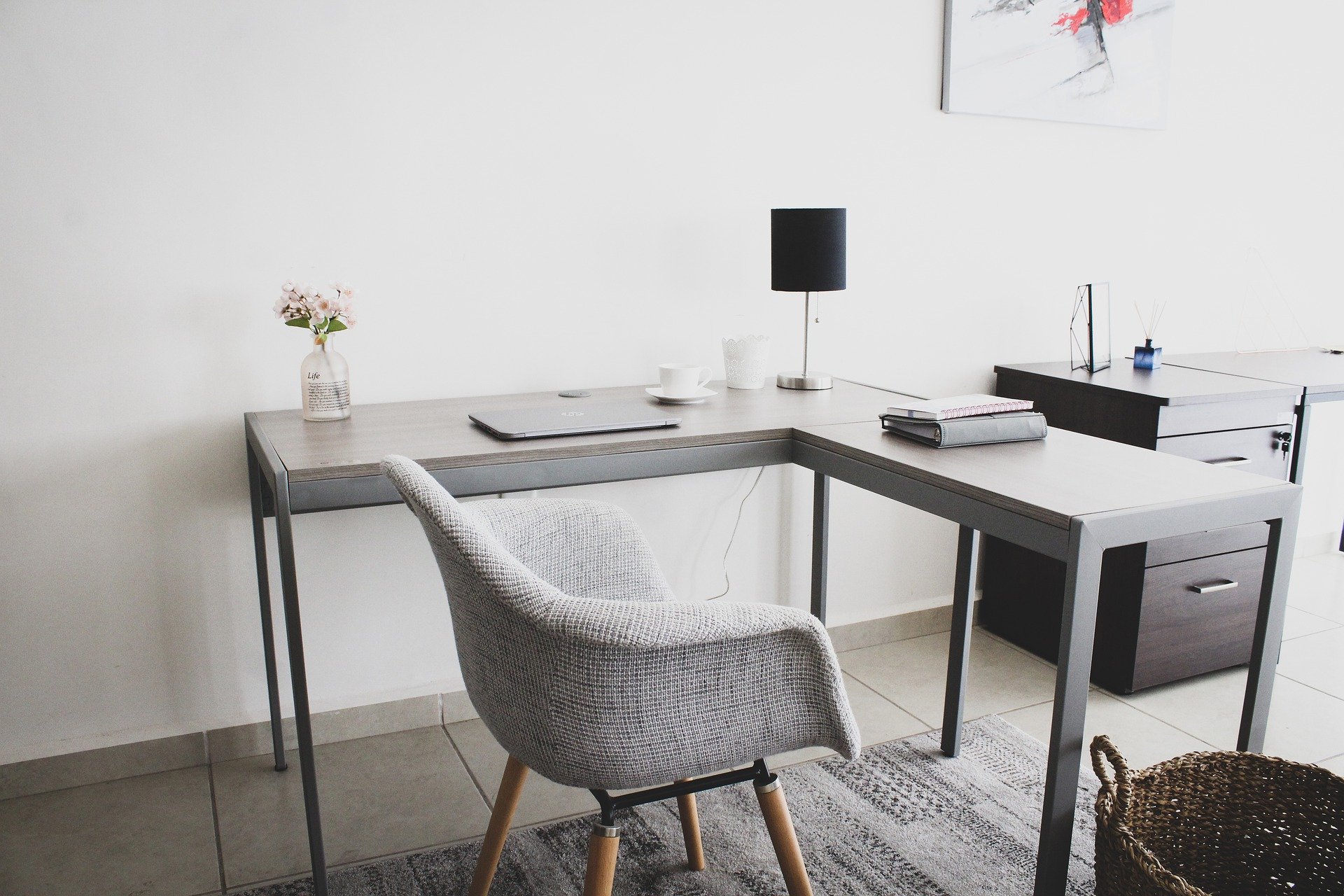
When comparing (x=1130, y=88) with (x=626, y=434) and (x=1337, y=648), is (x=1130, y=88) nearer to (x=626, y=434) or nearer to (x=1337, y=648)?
(x=1337, y=648)

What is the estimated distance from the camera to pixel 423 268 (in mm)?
2145

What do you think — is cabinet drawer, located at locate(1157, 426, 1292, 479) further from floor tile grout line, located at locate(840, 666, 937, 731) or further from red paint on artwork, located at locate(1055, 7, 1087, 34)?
red paint on artwork, located at locate(1055, 7, 1087, 34)

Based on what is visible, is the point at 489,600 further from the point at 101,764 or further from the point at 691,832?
the point at 101,764

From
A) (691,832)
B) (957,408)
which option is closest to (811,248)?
(957,408)

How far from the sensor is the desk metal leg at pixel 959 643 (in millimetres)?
2045

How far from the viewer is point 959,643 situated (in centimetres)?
210

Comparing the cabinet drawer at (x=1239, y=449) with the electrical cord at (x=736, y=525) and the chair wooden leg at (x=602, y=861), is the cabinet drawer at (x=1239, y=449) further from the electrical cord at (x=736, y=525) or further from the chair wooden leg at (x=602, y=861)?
the chair wooden leg at (x=602, y=861)

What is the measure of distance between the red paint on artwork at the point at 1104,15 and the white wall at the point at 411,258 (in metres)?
0.26

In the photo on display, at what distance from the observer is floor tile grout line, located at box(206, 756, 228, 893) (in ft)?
5.77

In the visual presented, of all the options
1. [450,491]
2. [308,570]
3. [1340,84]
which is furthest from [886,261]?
[1340,84]

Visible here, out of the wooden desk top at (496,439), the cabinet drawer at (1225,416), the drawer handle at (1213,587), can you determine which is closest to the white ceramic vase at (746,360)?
the wooden desk top at (496,439)

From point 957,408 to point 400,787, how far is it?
4.44 feet

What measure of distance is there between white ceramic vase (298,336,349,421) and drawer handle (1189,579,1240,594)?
203 cm

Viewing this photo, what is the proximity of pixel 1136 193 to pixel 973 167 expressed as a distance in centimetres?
64
